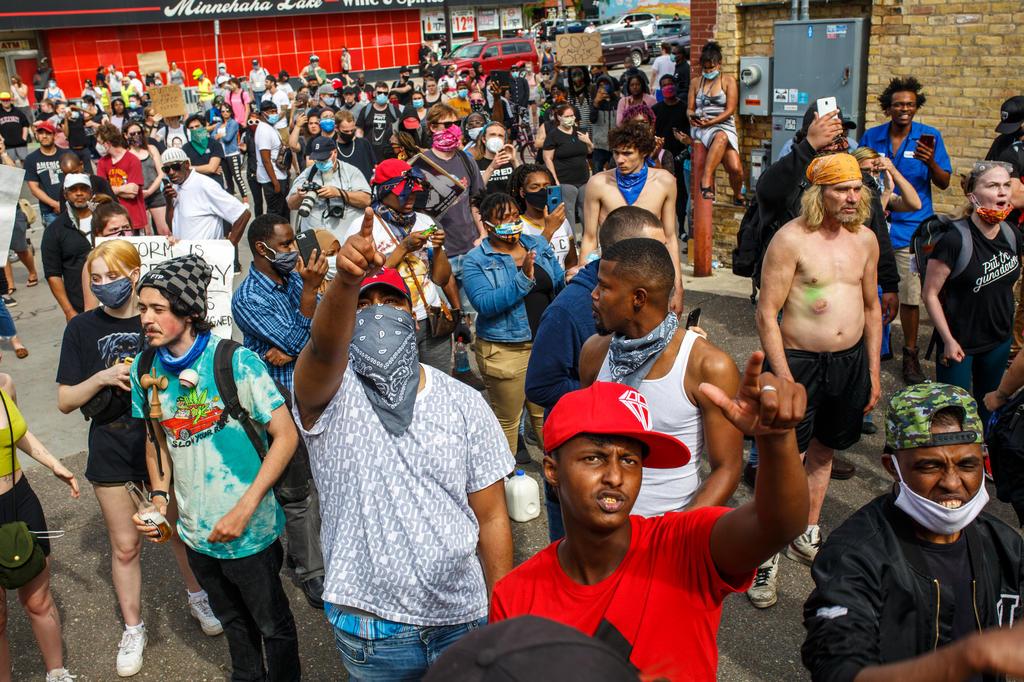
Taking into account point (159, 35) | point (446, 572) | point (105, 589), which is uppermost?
point (159, 35)

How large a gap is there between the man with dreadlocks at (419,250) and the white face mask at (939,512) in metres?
3.77

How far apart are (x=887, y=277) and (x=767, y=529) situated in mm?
4351

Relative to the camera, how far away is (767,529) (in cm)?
→ 208

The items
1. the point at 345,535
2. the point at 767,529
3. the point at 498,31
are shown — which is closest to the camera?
the point at 767,529

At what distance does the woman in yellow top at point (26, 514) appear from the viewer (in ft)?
13.8

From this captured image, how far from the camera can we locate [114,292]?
4660mm

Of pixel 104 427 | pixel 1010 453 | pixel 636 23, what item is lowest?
pixel 1010 453

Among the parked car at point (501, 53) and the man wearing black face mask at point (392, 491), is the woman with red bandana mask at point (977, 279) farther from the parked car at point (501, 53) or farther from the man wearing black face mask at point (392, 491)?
the parked car at point (501, 53)

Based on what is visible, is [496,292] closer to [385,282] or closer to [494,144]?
[385,282]

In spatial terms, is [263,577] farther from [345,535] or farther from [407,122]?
[407,122]

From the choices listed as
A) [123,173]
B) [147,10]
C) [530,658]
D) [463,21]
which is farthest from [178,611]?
[463,21]

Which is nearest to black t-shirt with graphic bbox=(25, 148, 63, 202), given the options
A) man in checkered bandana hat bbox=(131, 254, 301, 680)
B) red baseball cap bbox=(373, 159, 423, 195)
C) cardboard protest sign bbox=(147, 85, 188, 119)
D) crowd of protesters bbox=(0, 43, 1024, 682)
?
cardboard protest sign bbox=(147, 85, 188, 119)

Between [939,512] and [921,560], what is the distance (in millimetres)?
154

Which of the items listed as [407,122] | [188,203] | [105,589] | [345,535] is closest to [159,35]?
[407,122]
